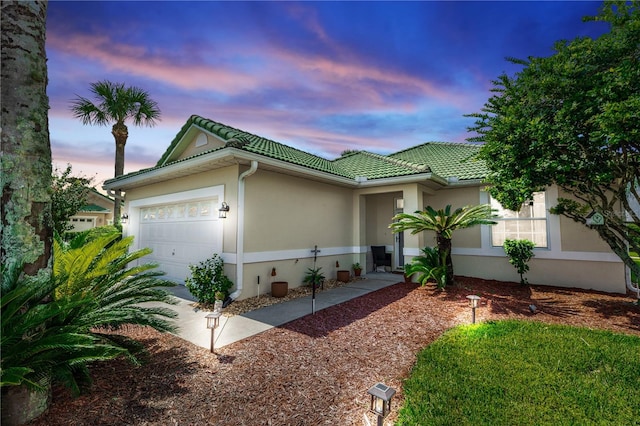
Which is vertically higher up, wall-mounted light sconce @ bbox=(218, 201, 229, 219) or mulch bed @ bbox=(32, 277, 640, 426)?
wall-mounted light sconce @ bbox=(218, 201, 229, 219)

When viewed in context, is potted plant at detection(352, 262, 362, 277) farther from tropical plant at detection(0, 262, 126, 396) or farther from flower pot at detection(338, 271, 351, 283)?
tropical plant at detection(0, 262, 126, 396)

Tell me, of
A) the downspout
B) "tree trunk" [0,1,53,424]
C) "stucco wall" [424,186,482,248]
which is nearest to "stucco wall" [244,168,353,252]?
the downspout

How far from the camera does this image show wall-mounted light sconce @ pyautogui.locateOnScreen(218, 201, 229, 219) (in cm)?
692

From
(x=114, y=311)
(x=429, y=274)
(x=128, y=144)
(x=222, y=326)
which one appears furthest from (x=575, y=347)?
(x=128, y=144)

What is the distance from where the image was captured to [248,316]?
19.5 feet

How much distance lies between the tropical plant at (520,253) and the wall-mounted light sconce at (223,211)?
7.86 m

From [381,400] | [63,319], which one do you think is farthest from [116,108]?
[381,400]

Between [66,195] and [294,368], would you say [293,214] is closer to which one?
[294,368]

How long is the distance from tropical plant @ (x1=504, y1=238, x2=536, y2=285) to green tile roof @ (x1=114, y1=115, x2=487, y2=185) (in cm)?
229

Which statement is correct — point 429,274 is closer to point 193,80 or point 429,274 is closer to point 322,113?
point 322,113

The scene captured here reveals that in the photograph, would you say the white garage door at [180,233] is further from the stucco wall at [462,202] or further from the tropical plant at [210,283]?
the stucco wall at [462,202]

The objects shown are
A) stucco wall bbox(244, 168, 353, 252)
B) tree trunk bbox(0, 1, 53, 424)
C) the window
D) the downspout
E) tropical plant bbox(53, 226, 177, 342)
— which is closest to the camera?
tree trunk bbox(0, 1, 53, 424)

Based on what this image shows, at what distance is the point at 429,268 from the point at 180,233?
758 centimetres

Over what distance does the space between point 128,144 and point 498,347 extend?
19.4 metres
